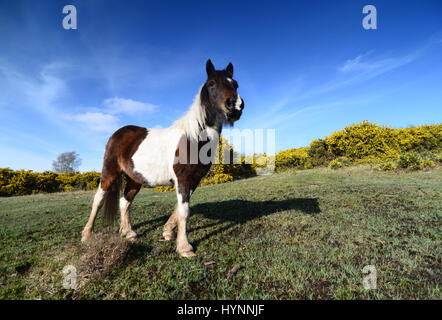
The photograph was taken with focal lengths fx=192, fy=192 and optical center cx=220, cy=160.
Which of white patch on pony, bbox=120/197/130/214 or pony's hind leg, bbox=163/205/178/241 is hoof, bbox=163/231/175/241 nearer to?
pony's hind leg, bbox=163/205/178/241

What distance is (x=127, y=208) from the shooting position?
3959 millimetres

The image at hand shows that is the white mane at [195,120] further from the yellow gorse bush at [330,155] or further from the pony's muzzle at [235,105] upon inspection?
the yellow gorse bush at [330,155]

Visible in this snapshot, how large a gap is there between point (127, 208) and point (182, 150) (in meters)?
1.98

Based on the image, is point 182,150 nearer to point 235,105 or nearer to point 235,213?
point 235,105

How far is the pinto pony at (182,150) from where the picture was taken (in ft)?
9.53

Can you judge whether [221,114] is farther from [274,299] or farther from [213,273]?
[274,299]

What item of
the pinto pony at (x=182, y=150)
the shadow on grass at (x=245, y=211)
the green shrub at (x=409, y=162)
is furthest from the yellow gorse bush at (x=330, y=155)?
the pinto pony at (x=182, y=150)

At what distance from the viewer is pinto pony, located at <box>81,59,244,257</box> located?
9.53 feet

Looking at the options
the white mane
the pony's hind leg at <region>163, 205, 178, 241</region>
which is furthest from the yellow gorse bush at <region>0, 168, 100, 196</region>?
the white mane

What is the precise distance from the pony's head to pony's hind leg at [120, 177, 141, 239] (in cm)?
236

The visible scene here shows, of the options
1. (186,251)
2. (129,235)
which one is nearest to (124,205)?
(129,235)

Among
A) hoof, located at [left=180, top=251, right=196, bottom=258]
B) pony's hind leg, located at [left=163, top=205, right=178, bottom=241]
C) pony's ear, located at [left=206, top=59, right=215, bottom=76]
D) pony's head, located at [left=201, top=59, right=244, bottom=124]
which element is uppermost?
pony's ear, located at [left=206, top=59, right=215, bottom=76]
